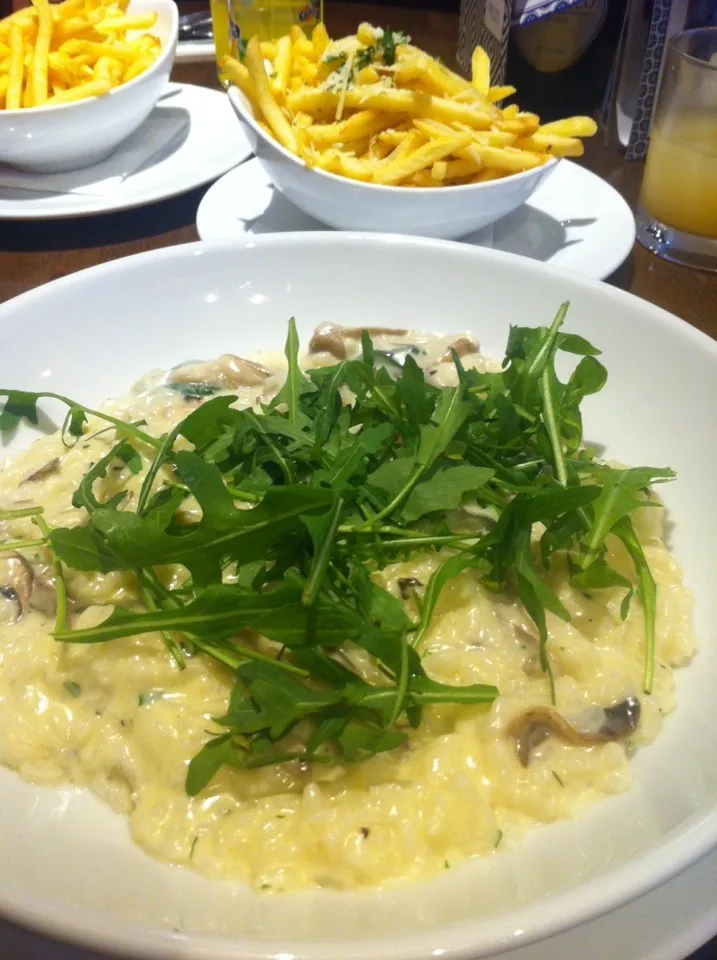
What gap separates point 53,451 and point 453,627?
107 cm

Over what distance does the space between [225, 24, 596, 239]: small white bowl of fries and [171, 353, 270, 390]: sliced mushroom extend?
758mm

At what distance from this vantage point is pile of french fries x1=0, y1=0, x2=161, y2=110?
2932 mm

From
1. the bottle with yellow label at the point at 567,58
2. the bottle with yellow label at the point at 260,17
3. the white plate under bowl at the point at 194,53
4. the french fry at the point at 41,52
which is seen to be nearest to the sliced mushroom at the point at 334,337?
the french fry at the point at 41,52

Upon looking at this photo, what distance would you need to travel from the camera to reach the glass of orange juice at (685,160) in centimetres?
268

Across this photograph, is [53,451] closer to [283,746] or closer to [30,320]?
[30,320]

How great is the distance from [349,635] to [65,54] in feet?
9.47

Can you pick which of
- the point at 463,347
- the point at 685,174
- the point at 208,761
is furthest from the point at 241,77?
the point at 208,761

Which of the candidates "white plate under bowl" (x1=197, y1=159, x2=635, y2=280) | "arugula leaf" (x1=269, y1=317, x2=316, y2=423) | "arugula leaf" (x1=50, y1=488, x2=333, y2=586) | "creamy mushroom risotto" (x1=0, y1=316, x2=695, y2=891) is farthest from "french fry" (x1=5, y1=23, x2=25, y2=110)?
"arugula leaf" (x1=50, y1=488, x2=333, y2=586)

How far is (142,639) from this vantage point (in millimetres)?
1439

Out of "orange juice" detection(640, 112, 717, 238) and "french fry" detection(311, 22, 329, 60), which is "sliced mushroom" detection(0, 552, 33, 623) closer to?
"french fry" detection(311, 22, 329, 60)

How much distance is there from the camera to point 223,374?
6.66 ft

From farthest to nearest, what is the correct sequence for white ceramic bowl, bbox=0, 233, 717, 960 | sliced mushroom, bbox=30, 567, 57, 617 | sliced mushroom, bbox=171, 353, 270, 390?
1. sliced mushroom, bbox=171, 353, 270, 390
2. sliced mushroom, bbox=30, 567, 57, 617
3. white ceramic bowl, bbox=0, 233, 717, 960

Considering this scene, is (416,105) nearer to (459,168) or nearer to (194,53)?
(459,168)

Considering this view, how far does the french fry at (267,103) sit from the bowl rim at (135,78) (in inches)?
26.0
